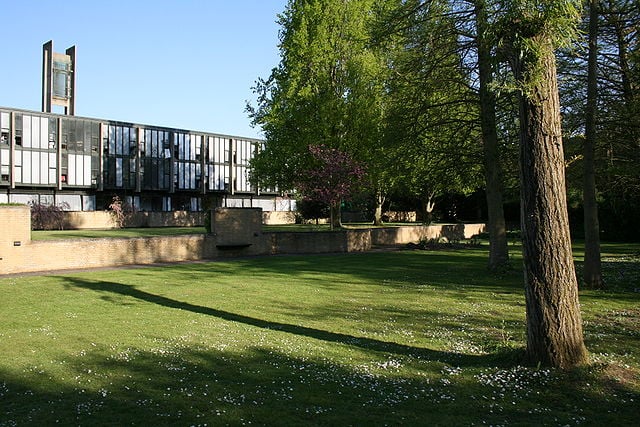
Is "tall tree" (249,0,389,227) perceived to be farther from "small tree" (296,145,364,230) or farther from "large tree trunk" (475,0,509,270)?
"large tree trunk" (475,0,509,270)

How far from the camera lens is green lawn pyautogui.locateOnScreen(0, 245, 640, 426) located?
17.2 feet

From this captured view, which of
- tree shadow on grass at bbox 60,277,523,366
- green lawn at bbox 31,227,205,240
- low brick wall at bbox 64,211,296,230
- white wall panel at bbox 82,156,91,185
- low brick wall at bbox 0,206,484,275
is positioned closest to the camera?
tree shadow on grass at bbox 60,277,523,366

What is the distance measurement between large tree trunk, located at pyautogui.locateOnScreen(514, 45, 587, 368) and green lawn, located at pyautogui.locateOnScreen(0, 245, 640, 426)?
0.40 m

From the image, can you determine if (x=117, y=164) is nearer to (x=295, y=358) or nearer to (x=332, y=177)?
(x=332, y=177)

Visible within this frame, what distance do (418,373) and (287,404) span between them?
1.94 m

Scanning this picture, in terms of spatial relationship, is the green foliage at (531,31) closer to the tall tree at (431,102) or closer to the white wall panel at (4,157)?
the tall tree at (431,102)

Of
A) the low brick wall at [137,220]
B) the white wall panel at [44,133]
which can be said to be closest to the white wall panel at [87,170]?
the white wall panel at [44,133]

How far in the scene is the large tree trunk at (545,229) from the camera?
261 inches

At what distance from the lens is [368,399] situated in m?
5.60

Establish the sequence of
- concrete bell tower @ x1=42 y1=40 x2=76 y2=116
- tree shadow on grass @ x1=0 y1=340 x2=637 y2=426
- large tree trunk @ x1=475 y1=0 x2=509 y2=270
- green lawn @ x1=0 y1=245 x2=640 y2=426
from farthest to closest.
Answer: concrete bell tower @ x1=42 y1=40 x2=76 y2=116 < large tree trunk @ x1=475 y1=0 x2=509 y2=270 < green lawn @ x1=0 y1=245 x2=640 y2=426 < tree shadow on grass @ x1=0 y1=340 x2=637 y2=426

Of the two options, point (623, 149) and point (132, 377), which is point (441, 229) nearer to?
point (623, 149)

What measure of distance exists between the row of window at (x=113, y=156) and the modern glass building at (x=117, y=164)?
0.09 m

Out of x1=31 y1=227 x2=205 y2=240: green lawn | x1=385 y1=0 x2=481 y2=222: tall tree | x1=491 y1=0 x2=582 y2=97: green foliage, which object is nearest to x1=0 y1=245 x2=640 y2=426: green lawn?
x1=491 y1=0 x2=582 y2=97: green foliage

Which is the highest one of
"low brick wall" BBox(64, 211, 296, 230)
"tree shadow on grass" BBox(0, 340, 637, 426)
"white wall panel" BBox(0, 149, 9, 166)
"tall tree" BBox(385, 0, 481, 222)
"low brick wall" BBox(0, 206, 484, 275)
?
"white wall panel" BBox(0, 149, 9, 166)
